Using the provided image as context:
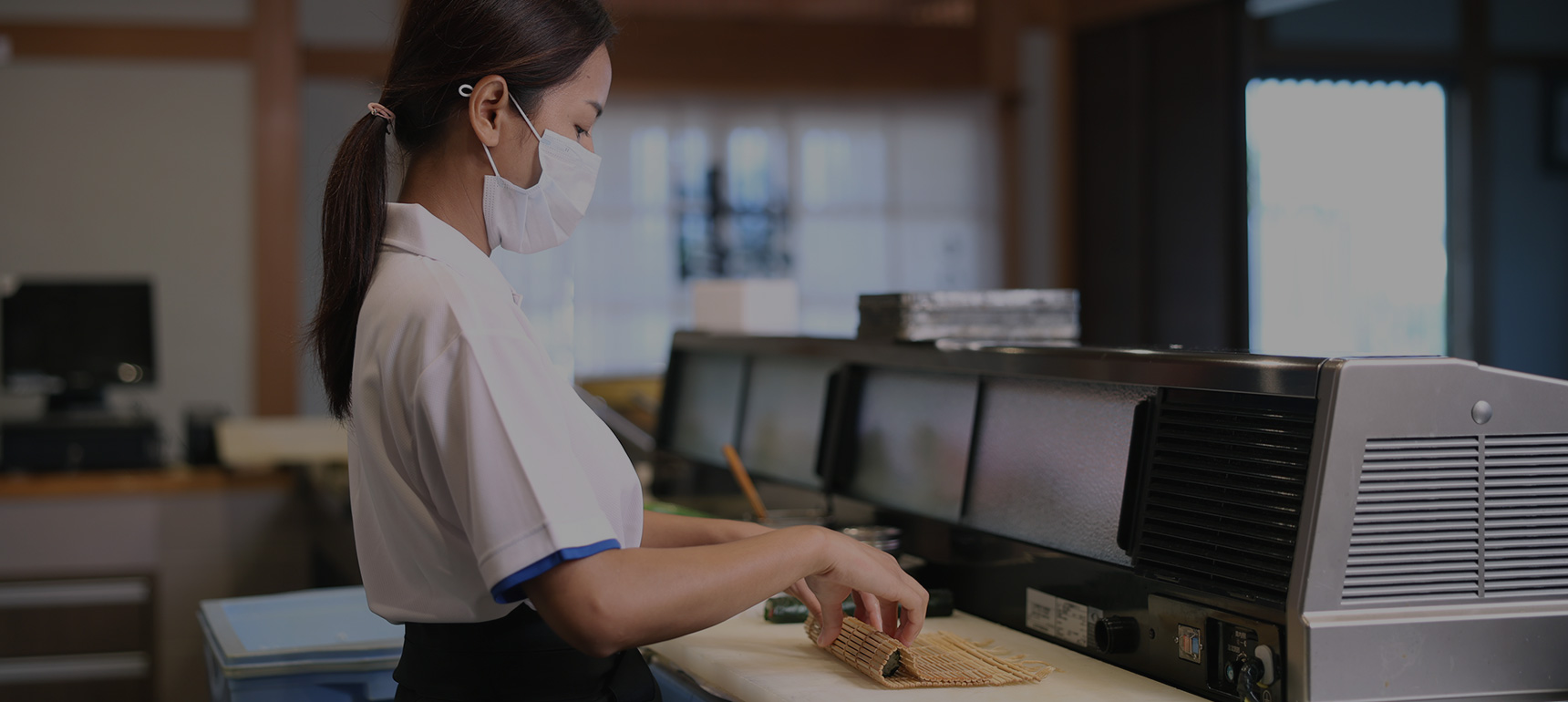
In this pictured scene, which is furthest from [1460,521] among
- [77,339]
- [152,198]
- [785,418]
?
[152,198]

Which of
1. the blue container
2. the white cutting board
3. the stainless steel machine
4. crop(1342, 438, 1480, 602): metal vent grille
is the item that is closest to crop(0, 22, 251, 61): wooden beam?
the blue container

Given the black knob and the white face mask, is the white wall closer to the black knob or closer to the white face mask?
the white face mask

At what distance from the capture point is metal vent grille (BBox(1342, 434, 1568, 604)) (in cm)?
116

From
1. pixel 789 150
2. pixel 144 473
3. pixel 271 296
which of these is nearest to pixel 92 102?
pixel 271 296

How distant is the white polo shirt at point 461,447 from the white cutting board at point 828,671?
0.89 feet

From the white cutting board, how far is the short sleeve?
1.29 ft

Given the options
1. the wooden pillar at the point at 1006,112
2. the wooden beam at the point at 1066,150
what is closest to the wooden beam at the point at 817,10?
the wooden pillar at the point at 1006,112

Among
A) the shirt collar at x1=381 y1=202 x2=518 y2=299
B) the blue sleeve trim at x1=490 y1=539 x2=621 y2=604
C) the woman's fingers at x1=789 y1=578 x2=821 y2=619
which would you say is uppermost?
the shirt collar at x1=381 y1=202 x2=518 y2=299

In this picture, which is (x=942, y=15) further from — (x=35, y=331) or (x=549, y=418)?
(x=549, y=418)

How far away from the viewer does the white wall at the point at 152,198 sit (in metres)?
4.93

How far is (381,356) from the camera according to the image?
1.03 m

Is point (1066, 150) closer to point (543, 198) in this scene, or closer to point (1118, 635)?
point (1118, 635)

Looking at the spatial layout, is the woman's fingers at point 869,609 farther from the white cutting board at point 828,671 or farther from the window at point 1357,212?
the window at point 1357,212

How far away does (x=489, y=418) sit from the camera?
97 cm
